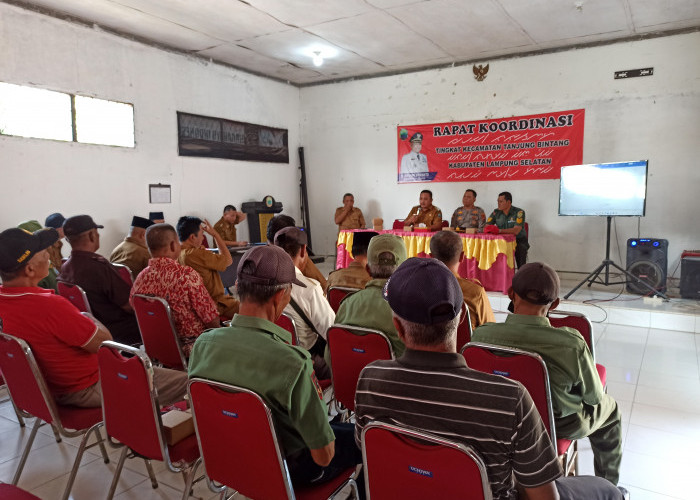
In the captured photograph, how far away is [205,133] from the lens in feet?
23.9

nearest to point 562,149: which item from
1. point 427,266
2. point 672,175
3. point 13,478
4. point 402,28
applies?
point 672,175

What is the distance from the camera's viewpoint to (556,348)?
1671 mm

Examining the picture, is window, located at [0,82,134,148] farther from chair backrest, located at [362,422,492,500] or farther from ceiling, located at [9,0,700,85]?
chair backrest, located at [362,422,492,500]

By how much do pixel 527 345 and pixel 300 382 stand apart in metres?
0.89

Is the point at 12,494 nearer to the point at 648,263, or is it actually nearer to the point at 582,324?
the point at 582,324

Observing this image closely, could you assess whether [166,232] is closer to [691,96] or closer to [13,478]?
[13,478]

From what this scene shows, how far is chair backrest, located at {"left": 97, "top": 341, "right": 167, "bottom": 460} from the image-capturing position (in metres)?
1.54

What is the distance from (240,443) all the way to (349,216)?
7.06 meters

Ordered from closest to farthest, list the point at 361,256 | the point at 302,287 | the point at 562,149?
the point at 302,287
the point at 361,256
the point at 562,149

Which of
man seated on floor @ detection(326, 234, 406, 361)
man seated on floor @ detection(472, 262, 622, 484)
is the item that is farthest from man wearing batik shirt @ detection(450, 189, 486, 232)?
man seated on floor @ detection(472, 262, 622, 484)

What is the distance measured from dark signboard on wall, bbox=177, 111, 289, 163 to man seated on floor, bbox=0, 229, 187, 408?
5.32 m

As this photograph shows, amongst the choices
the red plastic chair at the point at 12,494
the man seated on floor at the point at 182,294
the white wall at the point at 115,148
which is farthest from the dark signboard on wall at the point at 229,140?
the red plastic chair at the point at 12,494

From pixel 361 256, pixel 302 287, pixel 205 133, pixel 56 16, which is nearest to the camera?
pixel 302 287

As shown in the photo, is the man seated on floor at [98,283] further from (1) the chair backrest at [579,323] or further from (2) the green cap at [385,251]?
(1) the chair backrest at [579,323]
